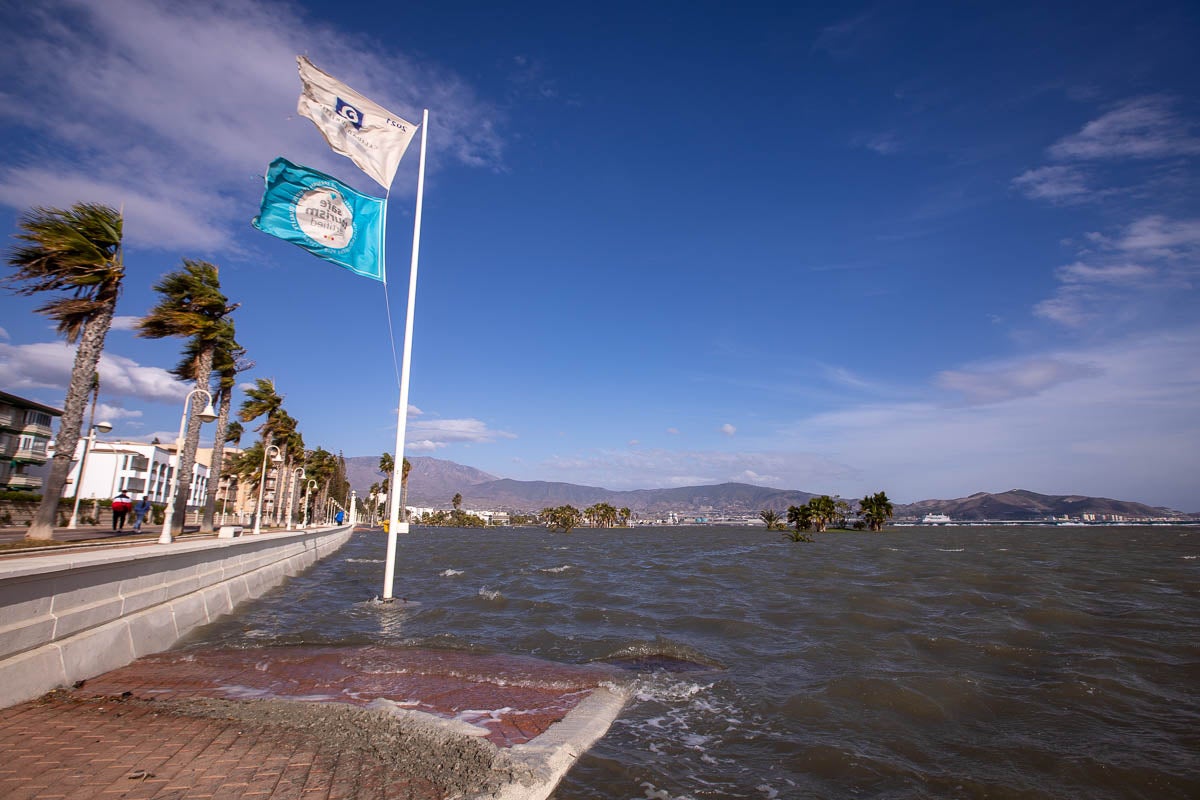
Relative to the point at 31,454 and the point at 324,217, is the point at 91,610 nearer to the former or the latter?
the point at 324,217

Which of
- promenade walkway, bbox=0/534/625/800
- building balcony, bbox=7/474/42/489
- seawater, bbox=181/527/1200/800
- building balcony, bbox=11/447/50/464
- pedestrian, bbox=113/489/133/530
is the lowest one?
seawater, bbox=181/527/1200/800

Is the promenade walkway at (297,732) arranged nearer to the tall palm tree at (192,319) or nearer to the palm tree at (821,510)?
the tall palm tree at (192,319)

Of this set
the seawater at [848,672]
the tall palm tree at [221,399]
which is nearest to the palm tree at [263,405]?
the tall palm tree at [221,399]

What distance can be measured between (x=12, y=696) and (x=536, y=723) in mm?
4348

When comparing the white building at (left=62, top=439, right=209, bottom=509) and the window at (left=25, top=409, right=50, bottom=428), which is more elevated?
the window at (left=25, top=409, right=50, bottom=428)

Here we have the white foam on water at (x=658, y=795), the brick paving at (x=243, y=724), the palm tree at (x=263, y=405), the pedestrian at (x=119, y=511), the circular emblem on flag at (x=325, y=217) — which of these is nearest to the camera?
the brick paving at (x=243, y=724)

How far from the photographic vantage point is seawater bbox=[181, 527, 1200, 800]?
16.5 ft

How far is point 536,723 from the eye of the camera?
18.3 ft

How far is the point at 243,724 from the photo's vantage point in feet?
15.8

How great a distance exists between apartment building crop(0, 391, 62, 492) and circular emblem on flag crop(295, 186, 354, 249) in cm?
5213

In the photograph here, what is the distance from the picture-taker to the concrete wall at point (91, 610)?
5051mm

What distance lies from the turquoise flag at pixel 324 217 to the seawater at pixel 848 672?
23.2 ft

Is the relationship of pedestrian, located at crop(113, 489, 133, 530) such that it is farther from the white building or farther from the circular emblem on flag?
the white building

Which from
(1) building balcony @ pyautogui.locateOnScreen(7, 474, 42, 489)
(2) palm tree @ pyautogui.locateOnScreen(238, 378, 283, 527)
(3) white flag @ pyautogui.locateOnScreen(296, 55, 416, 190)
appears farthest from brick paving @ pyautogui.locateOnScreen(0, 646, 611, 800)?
(1) building balcony @ pyautogui.locateOnScreen(7, 474, 42, 489)
